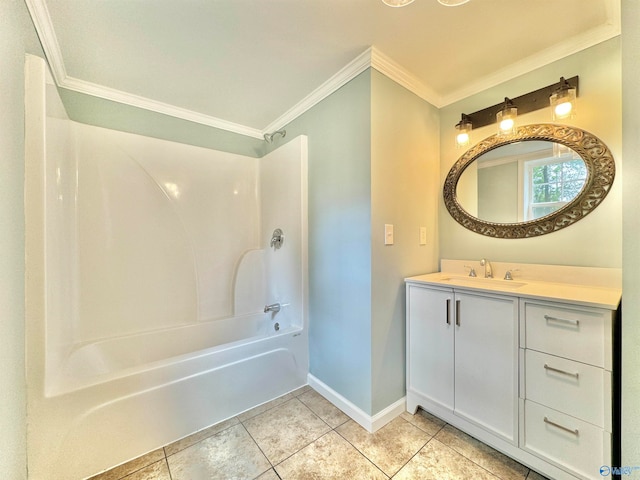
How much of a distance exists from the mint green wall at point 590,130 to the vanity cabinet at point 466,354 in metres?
0.61

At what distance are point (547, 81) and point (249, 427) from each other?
2.94m

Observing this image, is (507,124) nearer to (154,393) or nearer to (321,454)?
(321,454)

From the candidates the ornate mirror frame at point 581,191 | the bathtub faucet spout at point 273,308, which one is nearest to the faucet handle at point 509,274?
the ornate mirror frame at point 581,191

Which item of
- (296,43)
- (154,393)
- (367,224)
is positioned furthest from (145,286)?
(296,43)

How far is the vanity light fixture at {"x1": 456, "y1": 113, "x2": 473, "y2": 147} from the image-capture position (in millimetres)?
1840

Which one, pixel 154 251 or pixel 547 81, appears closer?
pixel 547 81

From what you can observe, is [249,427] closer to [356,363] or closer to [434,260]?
[356,363]

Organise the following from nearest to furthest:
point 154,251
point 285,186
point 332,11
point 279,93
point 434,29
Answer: point 332,11 → point 434,29 → point 279,93 → point 154,251 → point 285,186

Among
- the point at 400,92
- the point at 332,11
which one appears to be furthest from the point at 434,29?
the point at 332,11

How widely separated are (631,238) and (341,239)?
129 cm

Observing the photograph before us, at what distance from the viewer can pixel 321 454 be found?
1.38 meters

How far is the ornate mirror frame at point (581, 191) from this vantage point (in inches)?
54.4

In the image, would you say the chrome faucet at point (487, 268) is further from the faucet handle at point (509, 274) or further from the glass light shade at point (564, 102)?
the glass light shade at point (564, 102)

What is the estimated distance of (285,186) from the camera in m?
2.28
